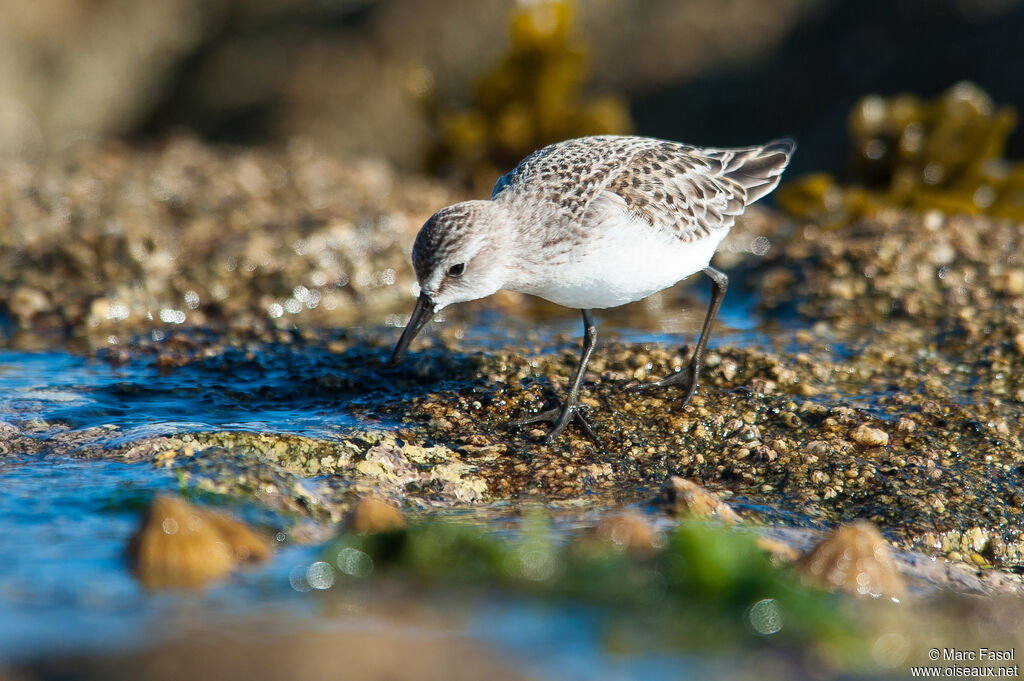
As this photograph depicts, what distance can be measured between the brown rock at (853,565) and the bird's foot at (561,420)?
1.45 metres

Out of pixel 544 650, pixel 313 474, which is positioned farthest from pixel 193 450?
pixel 544 650

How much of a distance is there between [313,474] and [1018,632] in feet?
8.49

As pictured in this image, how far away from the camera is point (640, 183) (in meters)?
5.02

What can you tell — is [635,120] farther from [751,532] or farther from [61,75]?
[751,532]

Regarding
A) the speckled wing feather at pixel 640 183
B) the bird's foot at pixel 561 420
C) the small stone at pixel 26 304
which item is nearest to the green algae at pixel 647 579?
the bird's foot at pixel 561 420

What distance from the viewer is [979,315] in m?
6.11

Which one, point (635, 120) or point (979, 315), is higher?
point (635, 120)

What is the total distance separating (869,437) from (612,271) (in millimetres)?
1407

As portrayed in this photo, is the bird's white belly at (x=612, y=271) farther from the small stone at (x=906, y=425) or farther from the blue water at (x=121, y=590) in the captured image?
the small stone at (x=906, y=425)

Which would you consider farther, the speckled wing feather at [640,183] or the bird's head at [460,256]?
the speckled wing feather at [640,183]

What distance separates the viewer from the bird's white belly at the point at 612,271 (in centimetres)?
460

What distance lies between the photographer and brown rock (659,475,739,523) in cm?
372

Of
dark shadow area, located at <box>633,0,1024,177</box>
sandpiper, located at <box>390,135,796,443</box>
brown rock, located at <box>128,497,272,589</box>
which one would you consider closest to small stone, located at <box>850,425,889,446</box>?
sandpiper, located at <box>390,135,796,443</box>

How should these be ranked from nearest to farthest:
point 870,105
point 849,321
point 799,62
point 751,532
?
point 751,532, point 849,321, point 870,105, point 799,62
